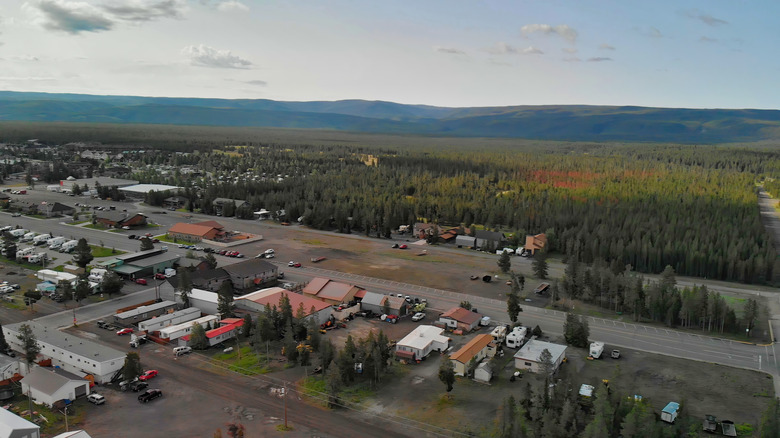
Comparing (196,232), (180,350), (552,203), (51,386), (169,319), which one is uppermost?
(552,203)

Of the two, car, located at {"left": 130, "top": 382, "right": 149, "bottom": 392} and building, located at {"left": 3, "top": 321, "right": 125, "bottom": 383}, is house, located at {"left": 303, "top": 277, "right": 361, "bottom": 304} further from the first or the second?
car, located at {"left": 130, "top": 382, "right": 149, "bottom": 392}

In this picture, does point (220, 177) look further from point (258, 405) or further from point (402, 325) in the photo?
point (258, 405)

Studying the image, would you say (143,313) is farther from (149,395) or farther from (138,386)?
(149,395)

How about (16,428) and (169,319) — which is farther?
(169,319)

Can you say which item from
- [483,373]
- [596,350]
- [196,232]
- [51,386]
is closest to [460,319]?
[483,373]

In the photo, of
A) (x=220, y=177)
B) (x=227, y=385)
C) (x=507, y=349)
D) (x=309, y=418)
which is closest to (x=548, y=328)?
(x=507, y=349)

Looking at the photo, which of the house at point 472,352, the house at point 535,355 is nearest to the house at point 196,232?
the house at point 472,352

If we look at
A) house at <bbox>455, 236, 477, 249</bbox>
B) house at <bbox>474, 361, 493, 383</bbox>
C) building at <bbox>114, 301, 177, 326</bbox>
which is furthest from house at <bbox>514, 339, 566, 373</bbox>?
house at <bbox>455, 236, 477, 249</bbox>
